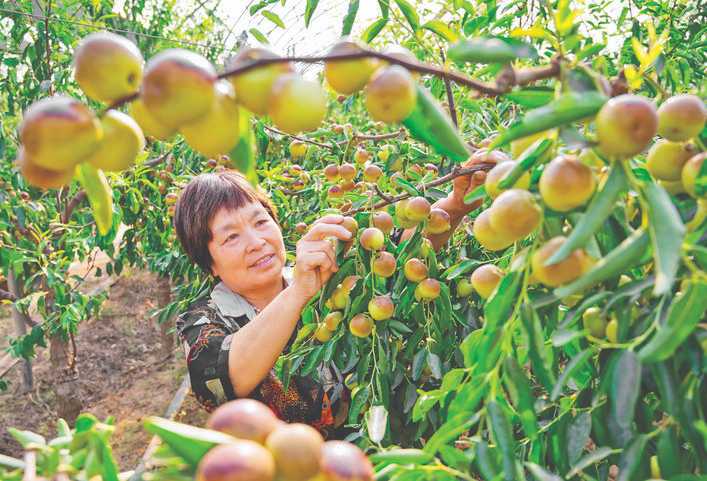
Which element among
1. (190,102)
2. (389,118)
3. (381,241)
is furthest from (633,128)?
(381,241)

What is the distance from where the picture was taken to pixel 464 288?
1554 millimetres

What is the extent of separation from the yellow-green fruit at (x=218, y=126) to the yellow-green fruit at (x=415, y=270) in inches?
31.9

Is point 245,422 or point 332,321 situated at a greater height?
point 245,422

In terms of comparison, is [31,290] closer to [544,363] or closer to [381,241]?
[381,241]

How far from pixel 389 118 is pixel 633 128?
0.22 meters

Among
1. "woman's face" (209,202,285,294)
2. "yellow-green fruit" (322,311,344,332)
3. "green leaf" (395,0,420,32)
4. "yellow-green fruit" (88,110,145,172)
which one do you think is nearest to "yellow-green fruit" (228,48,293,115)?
"yellow-green fruit" (88,110,145,172)

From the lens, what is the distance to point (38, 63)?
10.5 ft

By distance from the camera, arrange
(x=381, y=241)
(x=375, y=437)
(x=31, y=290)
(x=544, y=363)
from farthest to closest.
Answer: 1. (x=31, y=290)
2. (x=381, y=241)
3. (x=375, y=437)
4. (x=544, y=363)

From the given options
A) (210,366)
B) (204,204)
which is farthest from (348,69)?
(204,204)

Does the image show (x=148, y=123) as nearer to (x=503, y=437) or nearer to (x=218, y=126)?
(x=218, y=126)

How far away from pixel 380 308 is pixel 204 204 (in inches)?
34.3

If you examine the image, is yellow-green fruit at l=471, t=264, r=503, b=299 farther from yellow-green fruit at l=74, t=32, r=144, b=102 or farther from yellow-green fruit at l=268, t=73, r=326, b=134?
yellow-green fruit at l=74, t=32, r=144, b=102

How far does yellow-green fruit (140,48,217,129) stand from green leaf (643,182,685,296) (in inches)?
16.1

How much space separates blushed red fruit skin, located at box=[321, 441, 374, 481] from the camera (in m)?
0.41
